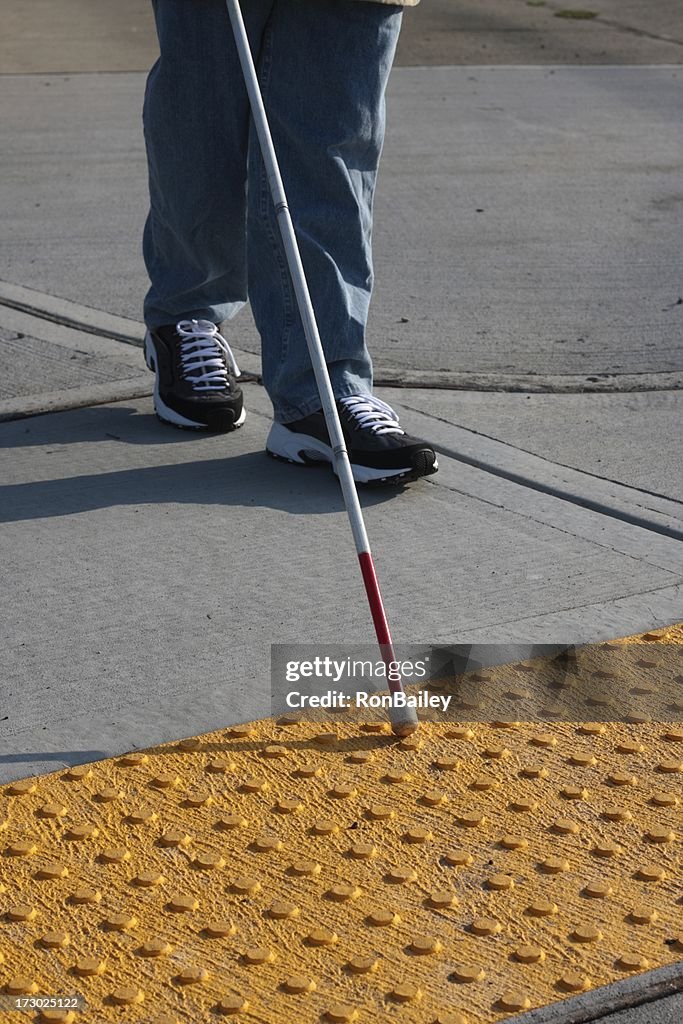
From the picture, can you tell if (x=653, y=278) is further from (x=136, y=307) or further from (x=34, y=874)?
(x=34, y=874)

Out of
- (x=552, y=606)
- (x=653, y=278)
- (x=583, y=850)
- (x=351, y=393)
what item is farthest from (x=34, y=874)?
(x=653, y=278)

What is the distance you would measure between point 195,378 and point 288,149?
2.05 feet

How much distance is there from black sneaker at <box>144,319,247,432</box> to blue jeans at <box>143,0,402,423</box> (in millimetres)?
180

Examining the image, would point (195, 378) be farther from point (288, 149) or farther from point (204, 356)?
point (288, 149)

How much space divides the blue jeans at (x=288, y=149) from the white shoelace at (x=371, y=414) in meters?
0.04

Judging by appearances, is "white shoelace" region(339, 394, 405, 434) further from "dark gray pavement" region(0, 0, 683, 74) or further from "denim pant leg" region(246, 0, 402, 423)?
"dark gray pavement" region(0, 0, 683, 74)

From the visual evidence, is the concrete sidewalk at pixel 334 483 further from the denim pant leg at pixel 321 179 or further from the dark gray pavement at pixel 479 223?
the denim pant leg at pixel 321 179

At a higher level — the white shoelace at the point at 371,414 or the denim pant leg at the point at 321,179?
the denim pant leg at the point at 321,179

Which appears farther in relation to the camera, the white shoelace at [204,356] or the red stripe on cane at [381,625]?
the white shoelace at [204,356]

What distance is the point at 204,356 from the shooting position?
3855 mm

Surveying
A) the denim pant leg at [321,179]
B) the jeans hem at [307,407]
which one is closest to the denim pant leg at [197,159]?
the denim pant leg at [321,179]

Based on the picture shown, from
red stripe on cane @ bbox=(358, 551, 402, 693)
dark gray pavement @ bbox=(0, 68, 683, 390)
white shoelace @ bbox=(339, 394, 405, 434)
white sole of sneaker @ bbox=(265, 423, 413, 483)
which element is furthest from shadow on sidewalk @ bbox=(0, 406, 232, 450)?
red stripe on cane @ bbox=(358, 551, 402, 693)

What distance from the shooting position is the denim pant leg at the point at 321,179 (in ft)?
11.4

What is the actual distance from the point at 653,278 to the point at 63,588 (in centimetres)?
321
